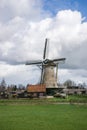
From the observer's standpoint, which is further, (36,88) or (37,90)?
(36,88)

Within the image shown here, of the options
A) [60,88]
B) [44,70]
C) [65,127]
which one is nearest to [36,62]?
[44,70]

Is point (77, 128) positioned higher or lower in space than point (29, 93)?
lower

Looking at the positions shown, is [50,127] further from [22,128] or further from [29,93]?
[29,93]

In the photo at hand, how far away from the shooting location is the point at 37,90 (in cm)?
7519

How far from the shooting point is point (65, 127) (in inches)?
920

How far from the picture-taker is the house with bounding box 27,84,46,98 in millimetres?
73537

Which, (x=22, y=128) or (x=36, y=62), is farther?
(x=36, y=62)

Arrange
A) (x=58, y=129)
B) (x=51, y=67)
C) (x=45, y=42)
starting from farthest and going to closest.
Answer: (x=45, y=42)
(x=51, y=67)
(x=58, y=129)

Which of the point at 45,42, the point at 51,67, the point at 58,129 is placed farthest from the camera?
the point at 45,42

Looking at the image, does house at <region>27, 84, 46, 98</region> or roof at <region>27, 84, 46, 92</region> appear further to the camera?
house at <region>27, 84, 46, 98</region>

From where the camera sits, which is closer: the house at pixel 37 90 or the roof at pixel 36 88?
the roof at pixel 36 88

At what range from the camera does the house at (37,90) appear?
73537 mm

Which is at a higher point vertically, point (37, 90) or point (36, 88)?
point (36, 88)

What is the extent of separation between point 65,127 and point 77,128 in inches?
37.6
